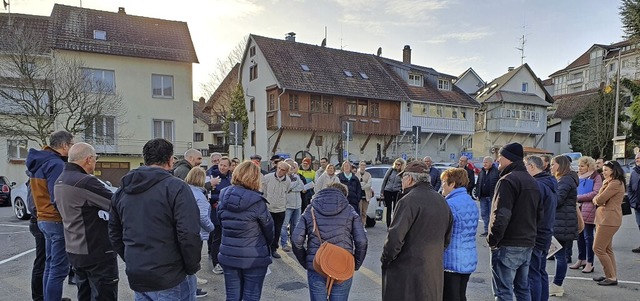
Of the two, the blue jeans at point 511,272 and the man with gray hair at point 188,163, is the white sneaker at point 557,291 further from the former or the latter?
the man with gray hair at point 188,163

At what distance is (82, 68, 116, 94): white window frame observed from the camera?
21.1 meters

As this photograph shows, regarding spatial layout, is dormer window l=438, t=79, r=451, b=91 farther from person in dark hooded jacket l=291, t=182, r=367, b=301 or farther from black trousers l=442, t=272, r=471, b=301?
person in dark hooded jacket l=291, t=182, r=367, b=301

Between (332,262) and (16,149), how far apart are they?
2633cm

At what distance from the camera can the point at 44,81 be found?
58.3 ft

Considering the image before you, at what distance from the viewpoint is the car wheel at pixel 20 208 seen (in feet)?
38.9

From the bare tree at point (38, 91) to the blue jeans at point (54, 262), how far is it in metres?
15.2

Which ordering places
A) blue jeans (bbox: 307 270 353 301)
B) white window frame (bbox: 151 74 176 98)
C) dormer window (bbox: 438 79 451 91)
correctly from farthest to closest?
dormer window (bbox: 438 79 451 91) → white window frame (bbox: 151 74 176 98) → blue jeans (bbox: 307 270 353 301)

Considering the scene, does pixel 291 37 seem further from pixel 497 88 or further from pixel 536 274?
pixel 536 274

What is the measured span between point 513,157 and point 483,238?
5618mm

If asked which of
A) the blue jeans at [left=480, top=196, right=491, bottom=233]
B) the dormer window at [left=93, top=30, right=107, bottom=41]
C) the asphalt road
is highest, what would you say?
the dormer window at [left=93, top=30, right=107, bottom=41]

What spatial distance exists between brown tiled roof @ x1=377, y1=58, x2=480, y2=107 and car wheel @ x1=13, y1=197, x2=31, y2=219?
2641 centimetres

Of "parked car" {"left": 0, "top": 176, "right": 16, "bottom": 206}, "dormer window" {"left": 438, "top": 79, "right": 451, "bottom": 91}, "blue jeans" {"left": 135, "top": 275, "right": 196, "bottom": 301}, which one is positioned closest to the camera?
"blue jeans" {"left": 135, "top": 275, "right": 196, "bottom": 301}

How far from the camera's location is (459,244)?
3.71 metres

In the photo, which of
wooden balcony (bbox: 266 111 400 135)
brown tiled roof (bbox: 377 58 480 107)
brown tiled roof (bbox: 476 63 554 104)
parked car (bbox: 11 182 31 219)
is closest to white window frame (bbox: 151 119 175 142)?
wooden balcony (bbox: 266 111 400 135)
